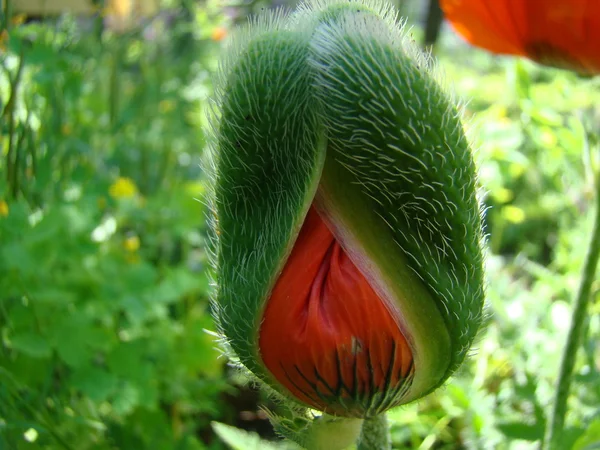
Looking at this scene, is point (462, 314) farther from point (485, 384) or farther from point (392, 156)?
point (485, 384)

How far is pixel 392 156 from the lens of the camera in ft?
1.62

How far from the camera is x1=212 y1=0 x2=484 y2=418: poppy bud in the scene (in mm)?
488

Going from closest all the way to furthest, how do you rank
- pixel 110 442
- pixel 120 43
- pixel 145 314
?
pixel 110 442, pixel 145 314, pixel 120 43

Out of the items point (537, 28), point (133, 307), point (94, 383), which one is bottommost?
point (94, 383)

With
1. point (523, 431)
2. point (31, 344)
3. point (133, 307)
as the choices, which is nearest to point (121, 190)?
point (133, 307)

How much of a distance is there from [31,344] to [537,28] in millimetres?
814

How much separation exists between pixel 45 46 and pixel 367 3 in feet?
2.60

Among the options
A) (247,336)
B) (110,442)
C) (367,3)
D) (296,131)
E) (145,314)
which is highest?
(367,3)

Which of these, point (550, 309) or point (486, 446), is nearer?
point (486, 446)

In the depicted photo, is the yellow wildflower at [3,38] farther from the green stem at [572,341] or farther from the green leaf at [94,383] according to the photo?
the green stem at [572,341]

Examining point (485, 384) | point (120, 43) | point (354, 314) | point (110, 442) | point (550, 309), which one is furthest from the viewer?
point (120, 43)

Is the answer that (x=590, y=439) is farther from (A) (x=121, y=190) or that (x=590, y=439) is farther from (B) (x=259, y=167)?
(A) (x=121, y=190)

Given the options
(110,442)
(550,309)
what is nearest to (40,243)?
(110,442)

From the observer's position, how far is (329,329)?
0.49 meters
